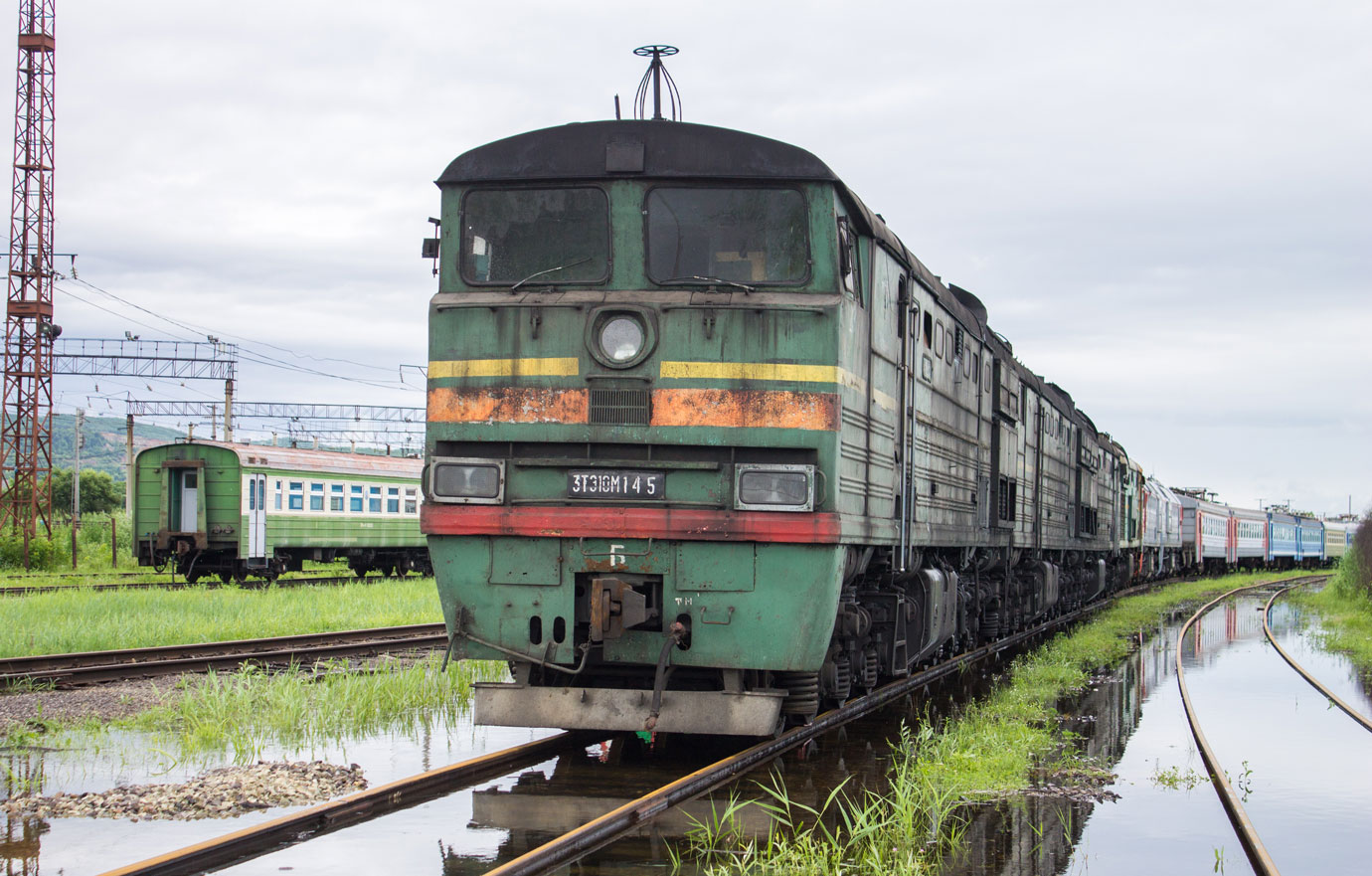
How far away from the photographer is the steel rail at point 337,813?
5.31 meters

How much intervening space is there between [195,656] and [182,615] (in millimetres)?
4787

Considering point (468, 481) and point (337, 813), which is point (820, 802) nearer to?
point (337, 813)

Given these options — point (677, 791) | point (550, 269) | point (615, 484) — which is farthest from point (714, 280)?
point (677, 791)

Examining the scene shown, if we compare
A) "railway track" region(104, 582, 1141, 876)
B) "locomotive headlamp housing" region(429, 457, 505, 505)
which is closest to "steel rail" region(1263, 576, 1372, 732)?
"railway track" region(104, 582, 1141, 876)

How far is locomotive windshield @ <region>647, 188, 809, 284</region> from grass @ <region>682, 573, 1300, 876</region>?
2.96 metres

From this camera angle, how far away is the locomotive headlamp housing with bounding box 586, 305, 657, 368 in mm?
7648

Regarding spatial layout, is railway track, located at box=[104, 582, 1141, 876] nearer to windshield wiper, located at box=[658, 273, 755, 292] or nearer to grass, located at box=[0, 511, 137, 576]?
windshield wiper, located at box=[658, 273, 755, 292]

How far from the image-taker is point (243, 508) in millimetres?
27234

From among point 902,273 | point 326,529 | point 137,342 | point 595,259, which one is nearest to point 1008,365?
point 902,273

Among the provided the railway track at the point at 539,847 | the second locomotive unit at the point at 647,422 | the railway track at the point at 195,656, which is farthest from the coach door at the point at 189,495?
the second locomotive unit at the point at 647,422

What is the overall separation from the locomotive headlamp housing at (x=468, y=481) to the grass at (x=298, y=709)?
200 centimetres

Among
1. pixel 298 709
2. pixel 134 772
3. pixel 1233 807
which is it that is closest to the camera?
pixel 1233 807

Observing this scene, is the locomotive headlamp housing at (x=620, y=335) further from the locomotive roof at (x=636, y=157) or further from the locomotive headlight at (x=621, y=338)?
the locomotive roof at (x=636, y=157)

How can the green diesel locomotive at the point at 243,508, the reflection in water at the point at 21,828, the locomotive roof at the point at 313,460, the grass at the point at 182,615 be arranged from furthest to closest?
the locomotive roof at the point at 313,460, the green diesel locomotive at the point at 243,508, the grass at the point at 182,615, the reflection in water at the point at 21,828
